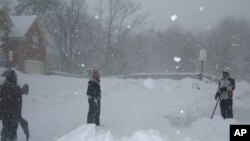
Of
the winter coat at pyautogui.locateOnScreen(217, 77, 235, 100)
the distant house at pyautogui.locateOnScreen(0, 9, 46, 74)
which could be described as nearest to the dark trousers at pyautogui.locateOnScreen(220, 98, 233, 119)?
the winter coat at pyautogui.locateOnScreen(217, 77, 235, 100)

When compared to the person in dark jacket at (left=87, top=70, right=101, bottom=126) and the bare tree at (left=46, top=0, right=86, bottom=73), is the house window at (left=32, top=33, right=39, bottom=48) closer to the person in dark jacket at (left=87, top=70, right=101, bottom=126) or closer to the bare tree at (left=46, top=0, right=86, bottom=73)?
the bare tree at (left=46, top=0, right=86, bottom=73)

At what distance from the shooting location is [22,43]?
137 ft

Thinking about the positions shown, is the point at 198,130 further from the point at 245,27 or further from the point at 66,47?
the point at 245,27

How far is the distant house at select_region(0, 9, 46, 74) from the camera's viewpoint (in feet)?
132

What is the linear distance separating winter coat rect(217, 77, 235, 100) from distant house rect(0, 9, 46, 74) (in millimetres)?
27725

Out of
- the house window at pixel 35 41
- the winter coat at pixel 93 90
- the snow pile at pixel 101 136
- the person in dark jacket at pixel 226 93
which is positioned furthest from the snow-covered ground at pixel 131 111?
the house window at pixel 35 41

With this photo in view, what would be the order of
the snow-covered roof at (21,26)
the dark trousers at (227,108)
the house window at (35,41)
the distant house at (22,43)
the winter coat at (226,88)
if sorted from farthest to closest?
1. the house window at (35,41)
2. the snow-covered roof at (21,26)
3. the distant house at (22,43)
4. the dark trousers at (227,108)
5. the winter coat at (226,88)

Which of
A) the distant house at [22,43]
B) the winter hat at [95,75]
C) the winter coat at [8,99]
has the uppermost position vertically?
the distant house at [22,43]

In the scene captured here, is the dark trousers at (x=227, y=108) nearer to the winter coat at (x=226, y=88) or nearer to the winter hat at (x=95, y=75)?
the winter coat at (x=226, y=88)

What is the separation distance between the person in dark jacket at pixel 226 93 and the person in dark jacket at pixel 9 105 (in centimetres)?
607

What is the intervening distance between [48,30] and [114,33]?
9.11 meters

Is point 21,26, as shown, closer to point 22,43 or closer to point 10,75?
point 22,43

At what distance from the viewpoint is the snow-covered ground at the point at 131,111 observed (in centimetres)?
913

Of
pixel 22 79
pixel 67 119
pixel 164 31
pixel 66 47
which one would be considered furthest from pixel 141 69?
pixel 67 119
